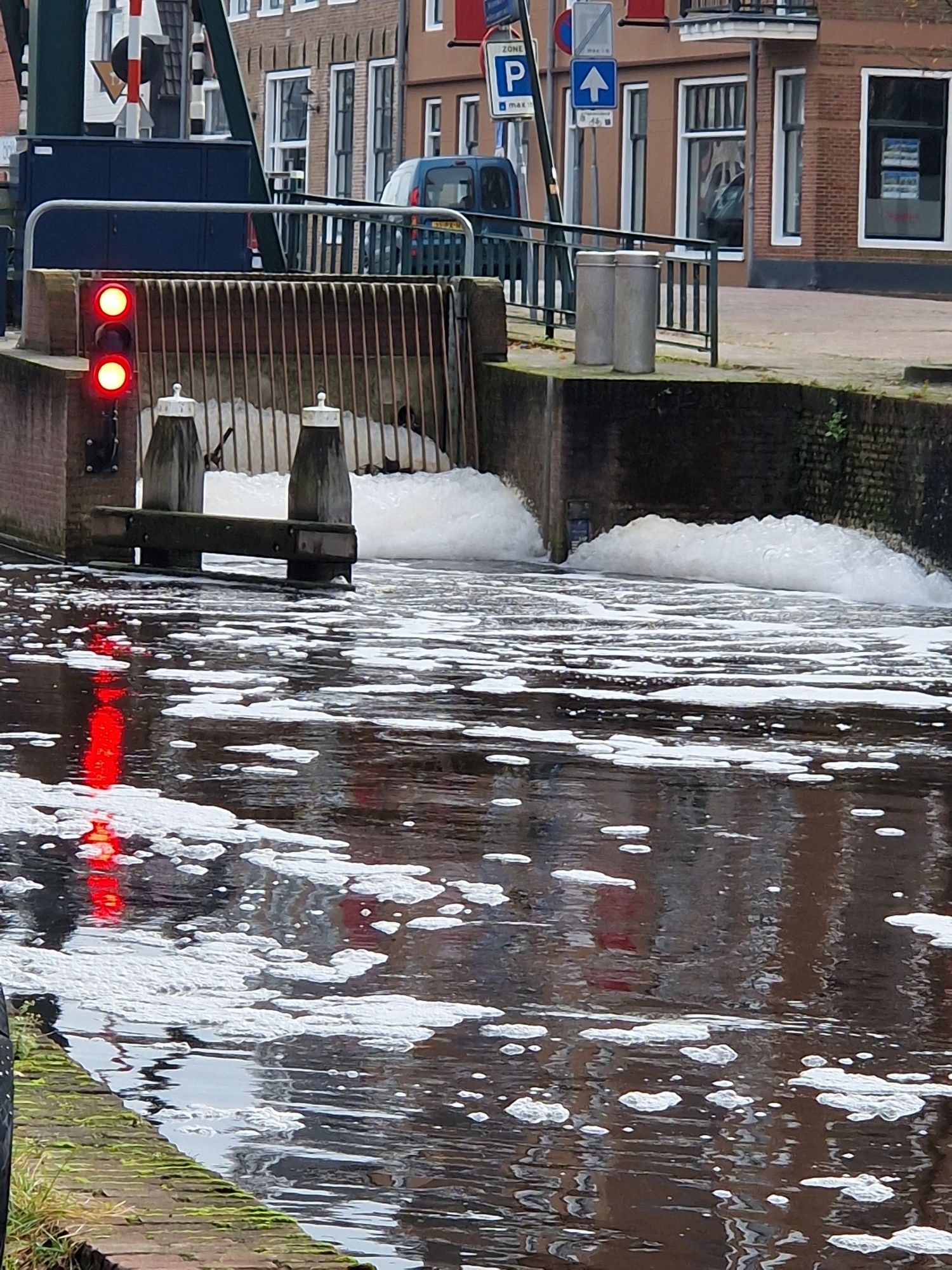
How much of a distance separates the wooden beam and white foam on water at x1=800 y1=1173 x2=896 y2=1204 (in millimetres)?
9526

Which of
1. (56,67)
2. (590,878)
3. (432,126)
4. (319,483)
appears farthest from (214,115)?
(590,878)

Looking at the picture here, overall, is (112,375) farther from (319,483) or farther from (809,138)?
(809,138)

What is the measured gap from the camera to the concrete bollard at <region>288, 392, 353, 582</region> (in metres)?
14.1

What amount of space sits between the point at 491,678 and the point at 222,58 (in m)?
11.5

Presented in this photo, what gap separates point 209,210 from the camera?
1730cm

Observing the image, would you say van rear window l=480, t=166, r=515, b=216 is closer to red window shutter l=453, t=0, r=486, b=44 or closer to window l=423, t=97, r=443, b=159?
red window shutter l=453, t=0, r=486, b=44

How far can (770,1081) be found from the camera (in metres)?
5.16

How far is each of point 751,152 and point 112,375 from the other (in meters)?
24.8

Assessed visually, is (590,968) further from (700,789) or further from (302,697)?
(302,697)

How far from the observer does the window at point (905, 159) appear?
36.6 metres

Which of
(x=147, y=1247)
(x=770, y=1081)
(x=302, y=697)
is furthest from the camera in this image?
(x=302, y=697)

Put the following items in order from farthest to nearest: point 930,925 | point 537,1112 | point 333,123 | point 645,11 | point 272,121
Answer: point 272,121 < point 333,123 < point 645,11 < point 930,925 < point 537,1112

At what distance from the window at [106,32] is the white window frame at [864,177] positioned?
1730 centimetres

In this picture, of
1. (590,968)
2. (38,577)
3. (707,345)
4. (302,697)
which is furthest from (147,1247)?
(707,345)
